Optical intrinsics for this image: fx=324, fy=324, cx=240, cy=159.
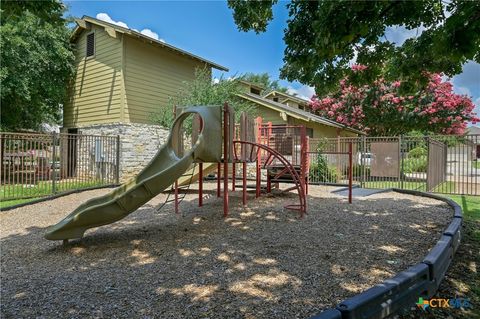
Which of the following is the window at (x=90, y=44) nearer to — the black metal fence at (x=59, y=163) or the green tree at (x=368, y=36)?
the black metal fence at (x=59, y=163)

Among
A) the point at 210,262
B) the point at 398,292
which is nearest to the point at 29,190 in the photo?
the point at 210,262

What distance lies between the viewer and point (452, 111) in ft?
55.7

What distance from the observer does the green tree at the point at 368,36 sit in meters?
3.78

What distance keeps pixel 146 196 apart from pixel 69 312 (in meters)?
2.13

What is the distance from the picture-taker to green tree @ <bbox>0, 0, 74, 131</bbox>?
42.9 feet

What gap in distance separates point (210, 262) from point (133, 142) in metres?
10.8

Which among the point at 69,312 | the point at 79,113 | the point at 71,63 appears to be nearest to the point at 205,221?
the point at 69,312

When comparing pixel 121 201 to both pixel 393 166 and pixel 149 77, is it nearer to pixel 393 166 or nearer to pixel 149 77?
pixel 393 166

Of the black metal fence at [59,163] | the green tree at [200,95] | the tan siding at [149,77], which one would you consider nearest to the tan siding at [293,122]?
→ the green tree at [200,95]

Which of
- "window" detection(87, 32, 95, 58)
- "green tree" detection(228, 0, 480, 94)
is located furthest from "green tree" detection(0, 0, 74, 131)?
"green tree" detection(228, 0, 480, 94)

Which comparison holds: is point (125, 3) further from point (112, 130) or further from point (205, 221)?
point (205, 221)

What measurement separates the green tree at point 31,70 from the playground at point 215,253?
8386 mm

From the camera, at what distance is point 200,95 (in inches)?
562

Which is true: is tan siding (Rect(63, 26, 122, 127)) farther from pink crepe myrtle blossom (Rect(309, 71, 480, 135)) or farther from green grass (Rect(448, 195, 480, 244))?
green grass (Rect(448, 195, 480, 244))
